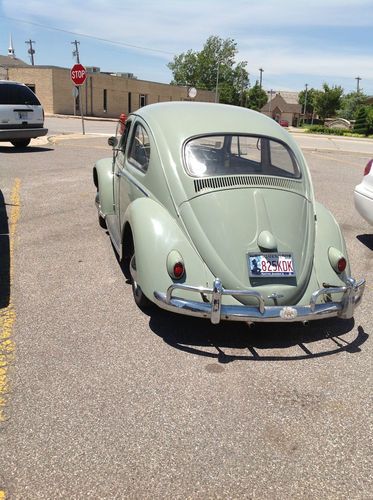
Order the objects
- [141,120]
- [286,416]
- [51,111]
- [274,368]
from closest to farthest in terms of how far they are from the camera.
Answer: [286,416] < [274,368] < [141,120] < [51,111]

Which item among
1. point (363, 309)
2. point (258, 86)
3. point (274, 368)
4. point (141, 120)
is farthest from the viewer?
point (258, 86)

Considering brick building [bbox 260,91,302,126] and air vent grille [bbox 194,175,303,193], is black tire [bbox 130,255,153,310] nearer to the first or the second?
air vent grille [bbox 194,175,303,193]

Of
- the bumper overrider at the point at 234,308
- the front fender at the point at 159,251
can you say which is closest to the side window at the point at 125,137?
the front fender at the point at 159,251

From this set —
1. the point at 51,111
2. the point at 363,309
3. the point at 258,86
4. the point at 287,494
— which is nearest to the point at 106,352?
the point at 287,494

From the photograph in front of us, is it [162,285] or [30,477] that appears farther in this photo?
[162,285]

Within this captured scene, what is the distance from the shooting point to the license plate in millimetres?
3490

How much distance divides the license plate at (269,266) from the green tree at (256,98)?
283 feet

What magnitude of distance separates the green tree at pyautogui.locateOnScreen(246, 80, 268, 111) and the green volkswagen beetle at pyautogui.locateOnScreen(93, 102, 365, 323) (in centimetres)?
8509

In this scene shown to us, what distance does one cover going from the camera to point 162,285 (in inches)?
137

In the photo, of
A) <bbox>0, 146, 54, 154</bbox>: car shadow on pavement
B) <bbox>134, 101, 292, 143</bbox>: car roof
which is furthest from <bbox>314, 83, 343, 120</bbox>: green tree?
<bbox>134, 101, 292, 143</bbox>: car roof

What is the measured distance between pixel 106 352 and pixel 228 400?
3.39 ft

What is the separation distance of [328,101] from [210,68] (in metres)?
27.9

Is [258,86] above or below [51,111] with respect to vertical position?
above

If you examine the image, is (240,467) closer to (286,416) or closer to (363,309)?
(286,416)
